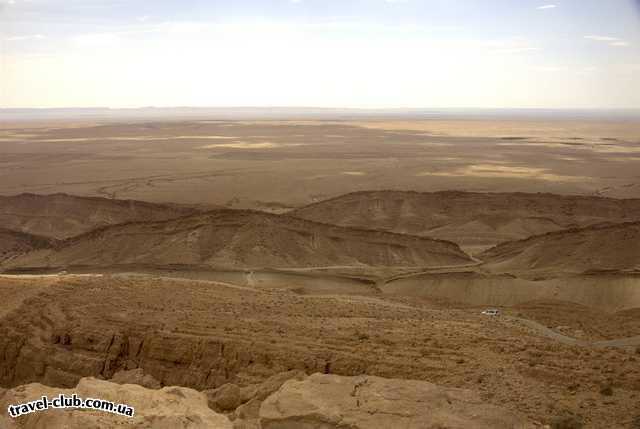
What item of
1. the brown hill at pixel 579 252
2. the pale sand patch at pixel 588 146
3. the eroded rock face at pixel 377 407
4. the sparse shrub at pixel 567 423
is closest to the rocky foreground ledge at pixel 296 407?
the eroded rock face at pixel 377 407

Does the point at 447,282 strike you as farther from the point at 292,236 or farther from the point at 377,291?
the point at 292,236

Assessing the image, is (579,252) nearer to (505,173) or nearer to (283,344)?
(283,344)

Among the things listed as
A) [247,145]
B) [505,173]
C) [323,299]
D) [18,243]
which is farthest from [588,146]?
[323,299]

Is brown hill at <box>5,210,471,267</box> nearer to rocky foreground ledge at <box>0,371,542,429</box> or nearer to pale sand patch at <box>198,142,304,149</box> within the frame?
rocky foreground ledge at <box>0,371,542,429</box>

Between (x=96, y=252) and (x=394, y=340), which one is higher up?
(x=394, y=340)

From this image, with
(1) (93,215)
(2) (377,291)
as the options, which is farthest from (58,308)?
(1) (93,215)

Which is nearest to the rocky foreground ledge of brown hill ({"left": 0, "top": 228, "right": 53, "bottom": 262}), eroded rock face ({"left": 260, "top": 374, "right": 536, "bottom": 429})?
eroded rock face ({"left": 260, "top": 374, "right": 536, "bottom": 429})
